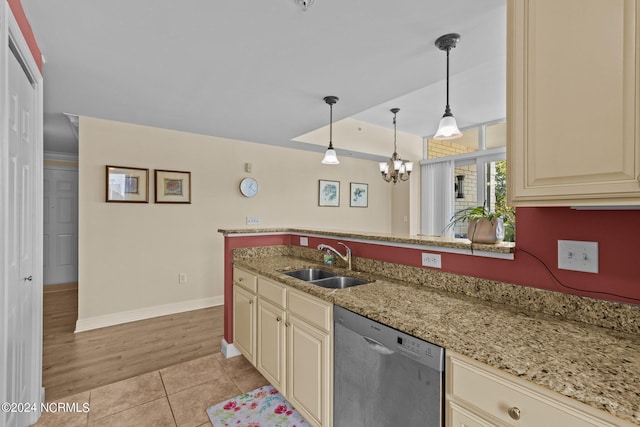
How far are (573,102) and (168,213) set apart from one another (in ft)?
13.1

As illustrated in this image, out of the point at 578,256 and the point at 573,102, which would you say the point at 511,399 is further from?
the point at 573,102

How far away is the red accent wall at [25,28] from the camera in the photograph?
1518 millimetres

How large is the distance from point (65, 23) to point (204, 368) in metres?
2.57

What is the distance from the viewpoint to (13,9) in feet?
4.91

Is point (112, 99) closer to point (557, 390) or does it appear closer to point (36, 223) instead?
point (36, 223)

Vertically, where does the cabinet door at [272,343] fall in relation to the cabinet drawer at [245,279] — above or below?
below

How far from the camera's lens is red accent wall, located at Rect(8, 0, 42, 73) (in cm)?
152

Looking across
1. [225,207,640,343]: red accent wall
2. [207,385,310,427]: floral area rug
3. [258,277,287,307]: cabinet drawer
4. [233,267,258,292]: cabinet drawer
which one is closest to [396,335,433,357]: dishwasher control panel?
[225,207,640,343]: red accent wall

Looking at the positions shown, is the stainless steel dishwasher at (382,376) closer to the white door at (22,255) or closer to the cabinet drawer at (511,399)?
the cabinet drawer at (511,399)

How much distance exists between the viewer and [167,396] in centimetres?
219

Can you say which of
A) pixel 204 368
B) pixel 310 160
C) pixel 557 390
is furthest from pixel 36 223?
pixel 310 160

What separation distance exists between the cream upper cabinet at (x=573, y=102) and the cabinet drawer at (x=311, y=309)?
3.32 ft

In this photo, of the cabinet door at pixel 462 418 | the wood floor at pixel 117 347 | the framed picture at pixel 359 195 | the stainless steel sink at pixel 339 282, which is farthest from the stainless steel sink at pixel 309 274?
the framed picture at pixel 359 195

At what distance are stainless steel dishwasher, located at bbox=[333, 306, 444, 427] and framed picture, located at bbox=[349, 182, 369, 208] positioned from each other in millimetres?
4259
